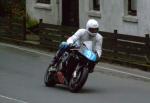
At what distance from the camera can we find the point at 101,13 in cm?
2833

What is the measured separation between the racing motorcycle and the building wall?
907 cm

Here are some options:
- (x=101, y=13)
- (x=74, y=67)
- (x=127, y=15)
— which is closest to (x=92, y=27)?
(x=74, y=67)

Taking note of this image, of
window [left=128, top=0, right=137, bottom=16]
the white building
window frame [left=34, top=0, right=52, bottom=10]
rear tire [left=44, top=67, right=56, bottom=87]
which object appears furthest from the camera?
window frame [left=34, top=0, right=52, bottom=10]

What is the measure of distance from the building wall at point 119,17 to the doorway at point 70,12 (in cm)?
108

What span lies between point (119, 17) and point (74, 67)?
10.9 metres

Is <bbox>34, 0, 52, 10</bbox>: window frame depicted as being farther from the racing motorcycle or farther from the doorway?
the racing motorcycle

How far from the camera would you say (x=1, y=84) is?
58.1ft

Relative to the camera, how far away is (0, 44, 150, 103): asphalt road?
15.3 m

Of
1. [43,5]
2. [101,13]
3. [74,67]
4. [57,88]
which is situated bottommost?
[57,88]

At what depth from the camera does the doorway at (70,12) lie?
31016mm

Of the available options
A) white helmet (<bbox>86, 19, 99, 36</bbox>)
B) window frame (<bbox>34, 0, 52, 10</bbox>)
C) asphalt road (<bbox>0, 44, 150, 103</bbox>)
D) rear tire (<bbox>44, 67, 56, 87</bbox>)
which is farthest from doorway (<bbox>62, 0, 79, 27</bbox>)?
white helmet (<bbox>86, 19, 99, 36</bbox>)

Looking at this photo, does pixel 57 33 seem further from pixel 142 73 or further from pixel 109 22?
pixel 142 73

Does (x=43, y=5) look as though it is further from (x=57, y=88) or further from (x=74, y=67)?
(x=74, y=67)

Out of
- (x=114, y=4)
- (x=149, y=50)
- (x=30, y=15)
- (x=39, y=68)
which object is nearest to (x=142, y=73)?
(x=149, y=50)
